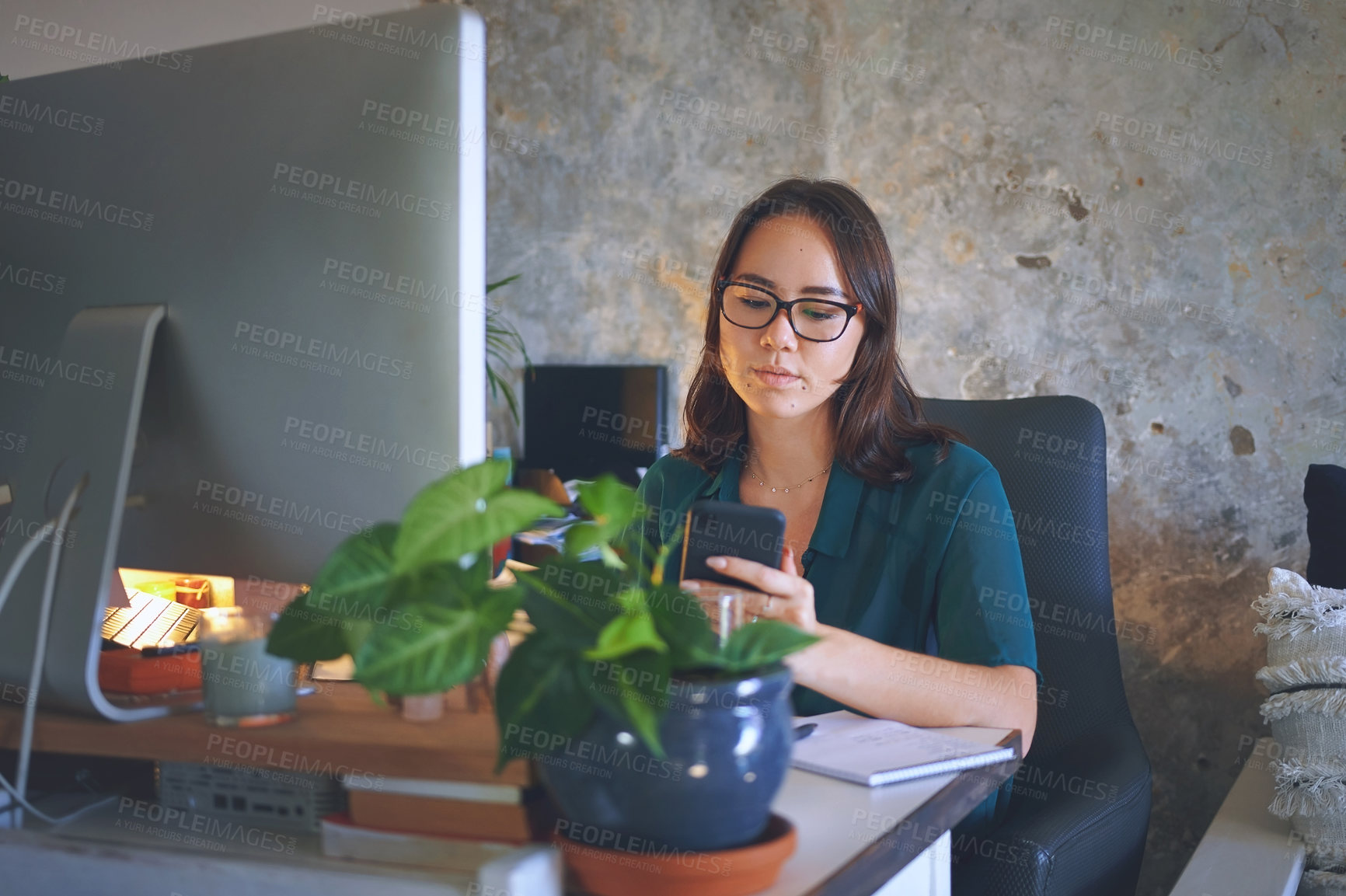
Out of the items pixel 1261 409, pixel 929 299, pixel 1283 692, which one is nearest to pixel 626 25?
pixel 929 299

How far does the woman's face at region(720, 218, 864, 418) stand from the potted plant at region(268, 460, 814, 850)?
868 mm

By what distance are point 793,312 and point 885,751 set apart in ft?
2.24

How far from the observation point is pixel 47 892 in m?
0.66

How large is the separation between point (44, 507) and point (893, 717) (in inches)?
33.6

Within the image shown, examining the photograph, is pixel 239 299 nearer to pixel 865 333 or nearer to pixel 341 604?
pixel 341 604

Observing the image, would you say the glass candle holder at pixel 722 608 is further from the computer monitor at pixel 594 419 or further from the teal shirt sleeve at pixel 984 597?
the computer monitor at pixel 594 419

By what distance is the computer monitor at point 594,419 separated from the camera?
126 inches

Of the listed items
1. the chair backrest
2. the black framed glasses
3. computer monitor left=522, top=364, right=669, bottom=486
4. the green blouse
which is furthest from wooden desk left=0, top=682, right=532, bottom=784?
computer monitor left=522, top=364, right=669, bottom=486

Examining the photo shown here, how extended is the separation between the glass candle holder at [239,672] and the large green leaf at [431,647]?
0.67ft

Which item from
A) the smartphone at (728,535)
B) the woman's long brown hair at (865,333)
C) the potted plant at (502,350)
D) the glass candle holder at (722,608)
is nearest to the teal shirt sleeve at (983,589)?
the woman's long brown hair at (865,333)

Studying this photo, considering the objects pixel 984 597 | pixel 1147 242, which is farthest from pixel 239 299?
pixel 1147 242

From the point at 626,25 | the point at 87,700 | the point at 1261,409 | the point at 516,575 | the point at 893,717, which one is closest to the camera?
the point at 516,575

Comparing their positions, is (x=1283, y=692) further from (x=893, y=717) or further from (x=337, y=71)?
(x=337, y=71)

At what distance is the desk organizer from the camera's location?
1.39m
